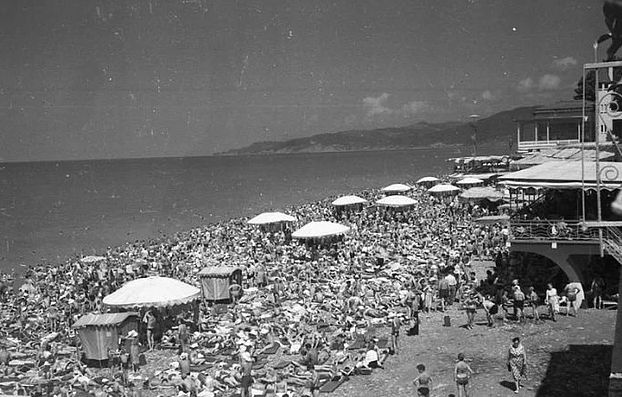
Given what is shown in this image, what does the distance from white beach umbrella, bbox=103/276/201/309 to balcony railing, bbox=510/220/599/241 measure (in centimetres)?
939

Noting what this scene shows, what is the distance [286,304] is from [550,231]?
27.9 feet

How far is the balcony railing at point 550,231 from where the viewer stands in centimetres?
1777

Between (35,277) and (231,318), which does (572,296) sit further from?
(35,277)

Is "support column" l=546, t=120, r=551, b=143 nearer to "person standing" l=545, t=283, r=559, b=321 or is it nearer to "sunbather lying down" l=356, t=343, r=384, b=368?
"person standing" l=545, t=283, r=559, b=321

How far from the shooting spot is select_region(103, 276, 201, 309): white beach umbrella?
16.7 meters

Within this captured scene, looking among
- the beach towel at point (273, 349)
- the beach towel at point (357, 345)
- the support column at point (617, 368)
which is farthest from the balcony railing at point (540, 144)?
the support column at point (617, 368)

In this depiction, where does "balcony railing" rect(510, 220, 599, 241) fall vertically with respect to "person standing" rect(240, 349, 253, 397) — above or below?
above

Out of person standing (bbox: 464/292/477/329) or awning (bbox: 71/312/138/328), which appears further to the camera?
person standing (bbox: 464/292/477/329)

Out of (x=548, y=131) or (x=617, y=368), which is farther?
(x=548, y=131)

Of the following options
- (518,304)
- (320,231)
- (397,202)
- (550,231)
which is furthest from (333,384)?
(397,202)

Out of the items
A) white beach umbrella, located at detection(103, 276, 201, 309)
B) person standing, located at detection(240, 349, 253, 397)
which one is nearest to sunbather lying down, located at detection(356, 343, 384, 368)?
person standing, located at detection(240, 349, 253, 397)

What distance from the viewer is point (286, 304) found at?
68.3 feet

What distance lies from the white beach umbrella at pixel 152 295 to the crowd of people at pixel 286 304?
805 mm

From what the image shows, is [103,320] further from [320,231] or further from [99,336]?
[320,231]
